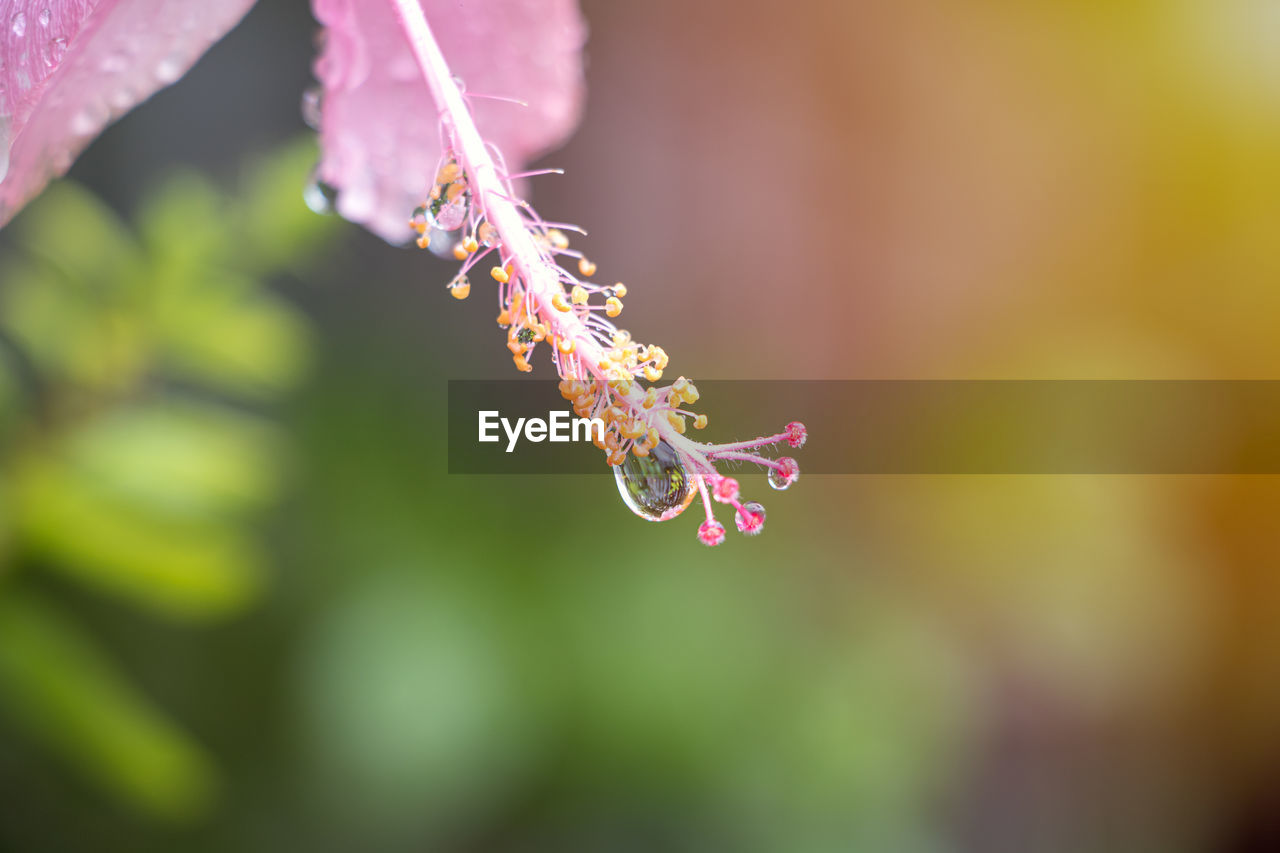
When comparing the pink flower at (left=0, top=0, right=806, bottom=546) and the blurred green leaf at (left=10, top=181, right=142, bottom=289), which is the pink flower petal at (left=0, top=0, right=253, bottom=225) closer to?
the pink flower at (left=0, top=0, right=806, bottom=546)

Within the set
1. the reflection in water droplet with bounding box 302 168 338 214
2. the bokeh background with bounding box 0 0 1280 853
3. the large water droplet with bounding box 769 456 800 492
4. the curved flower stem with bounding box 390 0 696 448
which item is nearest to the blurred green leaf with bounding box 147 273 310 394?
the bokeh background with bounding box 0 0 1280 853

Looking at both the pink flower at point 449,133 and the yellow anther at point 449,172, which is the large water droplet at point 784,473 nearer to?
the pink flower at point 449,133

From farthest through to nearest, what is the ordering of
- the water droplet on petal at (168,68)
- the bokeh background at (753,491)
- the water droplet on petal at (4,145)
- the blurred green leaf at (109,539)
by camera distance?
1. the bokeh background at (753,491)
2. the blurred green leaf at (109,539)
3. the water droplet on petal at (168,68)
4. the water droplet on petal at (4,145)

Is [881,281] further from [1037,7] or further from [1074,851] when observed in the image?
[1074,851]
